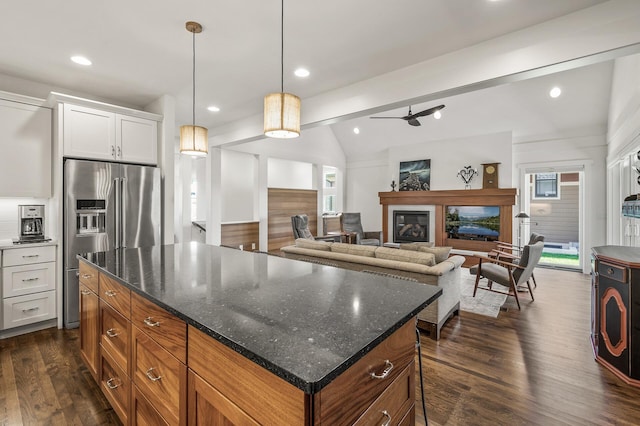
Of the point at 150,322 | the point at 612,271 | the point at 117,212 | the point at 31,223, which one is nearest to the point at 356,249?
the point at 612,271

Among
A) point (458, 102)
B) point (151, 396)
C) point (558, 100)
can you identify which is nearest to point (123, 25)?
point (151, 396)

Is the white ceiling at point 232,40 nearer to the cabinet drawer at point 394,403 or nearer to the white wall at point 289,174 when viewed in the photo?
the cabinet drawer at point 394,403

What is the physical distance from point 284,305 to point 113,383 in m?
1.33

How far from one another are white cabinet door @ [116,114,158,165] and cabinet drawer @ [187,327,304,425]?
3460 millimetres

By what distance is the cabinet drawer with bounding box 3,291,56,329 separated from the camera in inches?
118

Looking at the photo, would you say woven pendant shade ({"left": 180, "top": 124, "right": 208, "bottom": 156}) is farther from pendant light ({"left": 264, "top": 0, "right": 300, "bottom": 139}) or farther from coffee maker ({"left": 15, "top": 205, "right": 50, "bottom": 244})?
coffee maker ({"left": 15, "top": 205, "right": 50, "bottom": 244})

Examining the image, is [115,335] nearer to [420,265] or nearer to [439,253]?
[420,265]

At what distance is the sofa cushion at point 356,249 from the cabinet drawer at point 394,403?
7.37 feet

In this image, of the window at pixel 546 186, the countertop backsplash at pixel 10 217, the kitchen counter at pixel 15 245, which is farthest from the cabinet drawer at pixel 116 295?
the window at pixel 546 186

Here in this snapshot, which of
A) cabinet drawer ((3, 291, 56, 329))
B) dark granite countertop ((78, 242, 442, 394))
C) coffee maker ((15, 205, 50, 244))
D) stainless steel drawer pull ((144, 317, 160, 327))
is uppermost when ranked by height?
coffee maker ((15, 205, 50, 244))

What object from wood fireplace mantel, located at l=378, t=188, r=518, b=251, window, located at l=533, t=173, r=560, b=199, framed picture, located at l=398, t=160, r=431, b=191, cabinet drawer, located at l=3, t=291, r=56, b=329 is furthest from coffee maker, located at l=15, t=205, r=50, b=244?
window, located at l=533, t=173, r=560, b=199

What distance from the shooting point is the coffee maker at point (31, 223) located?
11.0 feet

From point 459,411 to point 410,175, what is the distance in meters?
6.26

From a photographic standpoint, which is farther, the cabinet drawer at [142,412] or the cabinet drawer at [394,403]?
the cabinet drawer at [142,412]
